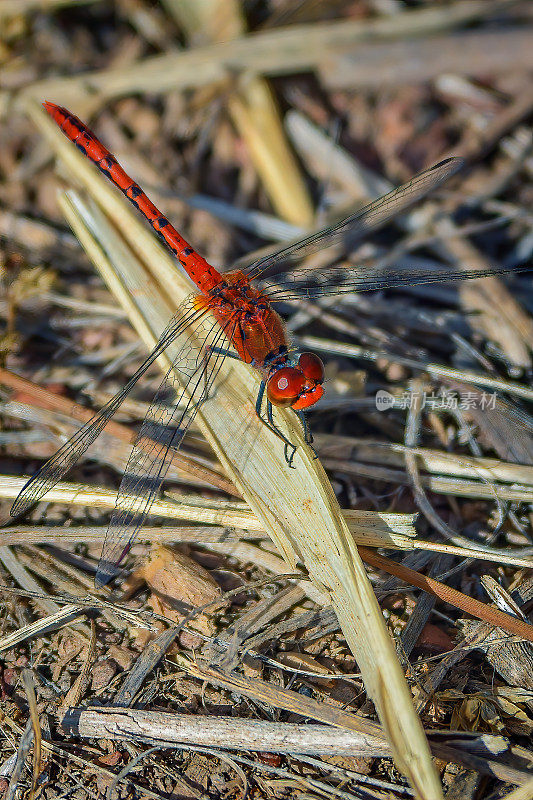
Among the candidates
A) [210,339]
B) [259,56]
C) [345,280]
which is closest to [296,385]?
[210,339]

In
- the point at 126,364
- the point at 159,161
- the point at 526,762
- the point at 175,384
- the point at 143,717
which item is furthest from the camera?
the point at 159,161

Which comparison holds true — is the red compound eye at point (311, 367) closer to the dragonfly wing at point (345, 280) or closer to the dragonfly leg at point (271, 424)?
the dragonfly leg at point (271, 424)

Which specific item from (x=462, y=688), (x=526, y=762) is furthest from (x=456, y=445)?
(x=526, y=762)

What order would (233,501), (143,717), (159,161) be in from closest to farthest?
(143,717), (233,501), (159,161)

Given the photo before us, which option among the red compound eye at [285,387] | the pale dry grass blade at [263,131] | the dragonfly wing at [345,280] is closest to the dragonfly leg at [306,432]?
the red compound eye at [285,387]

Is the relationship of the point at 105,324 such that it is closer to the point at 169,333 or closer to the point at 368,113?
the point at 169,333

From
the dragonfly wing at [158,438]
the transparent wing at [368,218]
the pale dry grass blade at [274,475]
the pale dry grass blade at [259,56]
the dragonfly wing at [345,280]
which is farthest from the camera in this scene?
the pale dry grass blade at [259,56]

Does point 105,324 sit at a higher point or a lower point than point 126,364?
higher

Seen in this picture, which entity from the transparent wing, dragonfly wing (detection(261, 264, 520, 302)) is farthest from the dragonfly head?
the transparent wing
